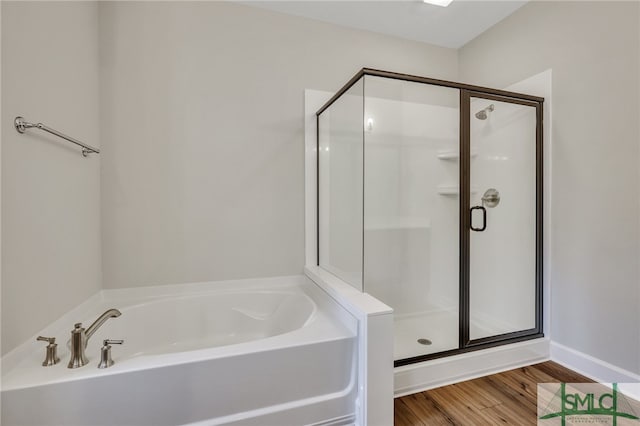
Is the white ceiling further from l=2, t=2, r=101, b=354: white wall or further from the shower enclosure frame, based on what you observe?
l=2, t=2, r=101, b=354: white wall

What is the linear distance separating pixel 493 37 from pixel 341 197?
1.92 meters

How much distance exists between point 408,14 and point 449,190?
1.41 m

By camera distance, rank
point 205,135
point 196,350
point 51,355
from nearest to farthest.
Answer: point 51,355, point 196,350, point 205,135

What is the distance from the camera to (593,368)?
1.85 meters

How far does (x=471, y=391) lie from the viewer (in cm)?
176

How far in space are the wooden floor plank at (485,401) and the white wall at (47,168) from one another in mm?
1790

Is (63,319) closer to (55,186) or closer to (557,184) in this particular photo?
(55,186)

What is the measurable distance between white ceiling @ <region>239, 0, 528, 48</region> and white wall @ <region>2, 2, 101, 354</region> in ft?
4.01

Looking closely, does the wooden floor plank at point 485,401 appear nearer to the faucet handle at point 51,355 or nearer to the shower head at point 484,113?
the faucet handle at point 51,355

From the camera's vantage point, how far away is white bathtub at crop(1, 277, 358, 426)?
3.65 feet

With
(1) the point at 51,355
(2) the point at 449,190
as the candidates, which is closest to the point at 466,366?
(2) the point at 449,190
